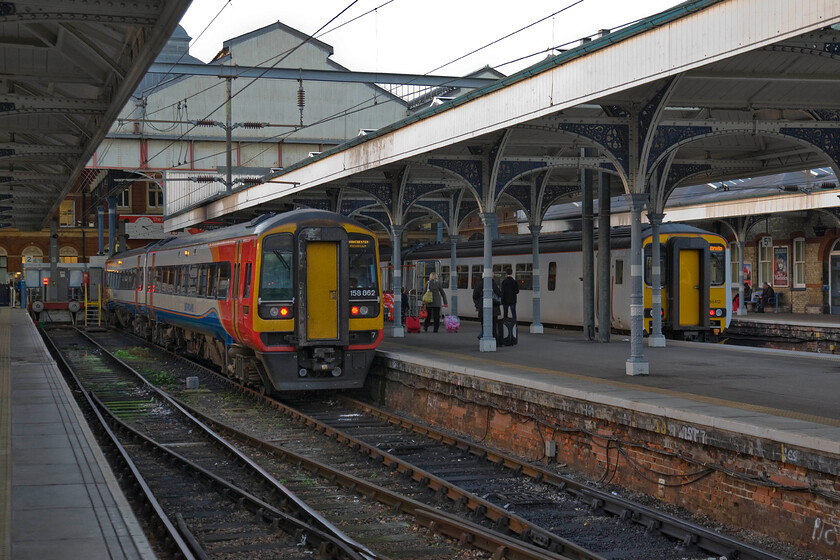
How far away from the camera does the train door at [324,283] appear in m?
14.7

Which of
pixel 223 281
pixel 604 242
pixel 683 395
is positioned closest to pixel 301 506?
pixel 683 395

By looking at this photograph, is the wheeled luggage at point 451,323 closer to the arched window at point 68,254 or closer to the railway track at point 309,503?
the railway track at point 309,503

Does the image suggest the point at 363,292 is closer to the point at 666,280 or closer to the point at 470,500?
the point at 470,500

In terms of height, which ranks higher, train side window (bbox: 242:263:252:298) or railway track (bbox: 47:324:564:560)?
train side window (bbox: 242:263:252:298)

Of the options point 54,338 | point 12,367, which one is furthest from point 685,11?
point 54,338

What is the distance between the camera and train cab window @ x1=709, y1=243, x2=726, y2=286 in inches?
851

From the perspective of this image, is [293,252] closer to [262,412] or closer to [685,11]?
[262,412]

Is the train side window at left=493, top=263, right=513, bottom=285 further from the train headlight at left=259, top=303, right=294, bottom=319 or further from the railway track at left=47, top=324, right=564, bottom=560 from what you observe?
the railway track at left=47, top=324, right=564, bottom=560

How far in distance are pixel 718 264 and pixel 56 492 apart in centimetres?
1751

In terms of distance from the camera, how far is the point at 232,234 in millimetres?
16219

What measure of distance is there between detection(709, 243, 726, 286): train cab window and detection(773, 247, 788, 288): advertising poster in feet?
42.0

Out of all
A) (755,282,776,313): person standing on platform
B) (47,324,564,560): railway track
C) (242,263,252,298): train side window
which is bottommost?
(47,324,564,560): railway track

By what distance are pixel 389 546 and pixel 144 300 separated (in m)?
19.9

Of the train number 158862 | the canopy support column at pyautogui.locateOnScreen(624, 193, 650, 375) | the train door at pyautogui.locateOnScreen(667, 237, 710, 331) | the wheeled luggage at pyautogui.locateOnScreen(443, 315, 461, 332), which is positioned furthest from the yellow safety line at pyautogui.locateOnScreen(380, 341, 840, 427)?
the train door at pyautogui.locateOnScreen(667, 237, 710, 331)
